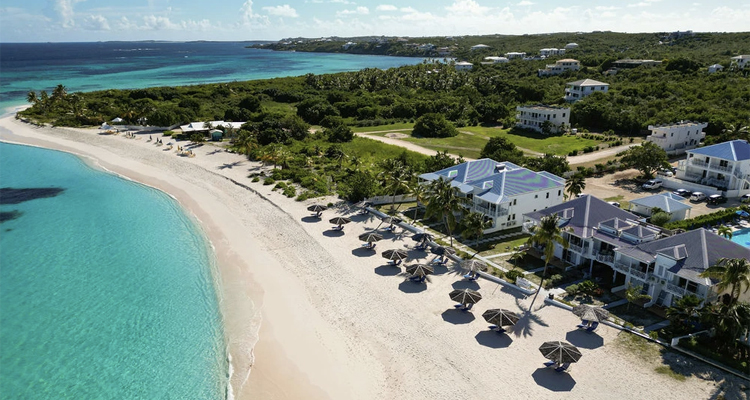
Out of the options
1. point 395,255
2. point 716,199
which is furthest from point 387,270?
point 716,199

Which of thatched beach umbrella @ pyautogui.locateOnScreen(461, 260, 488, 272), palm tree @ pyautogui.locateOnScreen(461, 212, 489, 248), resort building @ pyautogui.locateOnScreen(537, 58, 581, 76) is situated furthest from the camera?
resort building @ pyautogui.locateOnScreen(537, 58, 581, 76)

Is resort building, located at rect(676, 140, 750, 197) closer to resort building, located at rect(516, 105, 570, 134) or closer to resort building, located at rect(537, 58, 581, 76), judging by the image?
resort building, located at rect(516, 105, 570, 134)

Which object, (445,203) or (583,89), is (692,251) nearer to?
(445,203)

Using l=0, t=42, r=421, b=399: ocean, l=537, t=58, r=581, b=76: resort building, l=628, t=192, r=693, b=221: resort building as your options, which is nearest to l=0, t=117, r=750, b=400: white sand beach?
l=0, t=42, r=421, b=399: ocean

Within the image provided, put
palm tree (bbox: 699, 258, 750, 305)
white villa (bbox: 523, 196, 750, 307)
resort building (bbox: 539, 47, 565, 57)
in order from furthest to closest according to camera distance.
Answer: resort building (bbox: 539, 47, 565, 57), white villa (bbox: 523, 196, 750, 307), palm tree (bbox: 699, 258, 750, 305)

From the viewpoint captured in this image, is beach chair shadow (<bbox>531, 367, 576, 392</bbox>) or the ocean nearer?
beach chair shadow (<bbox>531, 367, 576, 392</bbox>)

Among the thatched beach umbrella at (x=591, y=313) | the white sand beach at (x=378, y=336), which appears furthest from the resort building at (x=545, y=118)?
the thatched beach umbrella at (x=591, y=313)

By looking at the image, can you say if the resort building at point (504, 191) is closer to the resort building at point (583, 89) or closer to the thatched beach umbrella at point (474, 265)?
the thatched beach umbrella at point (474, 265)

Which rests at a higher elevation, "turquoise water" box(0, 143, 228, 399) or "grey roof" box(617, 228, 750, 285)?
"grey roof" box(617, 228, 750, 285)
